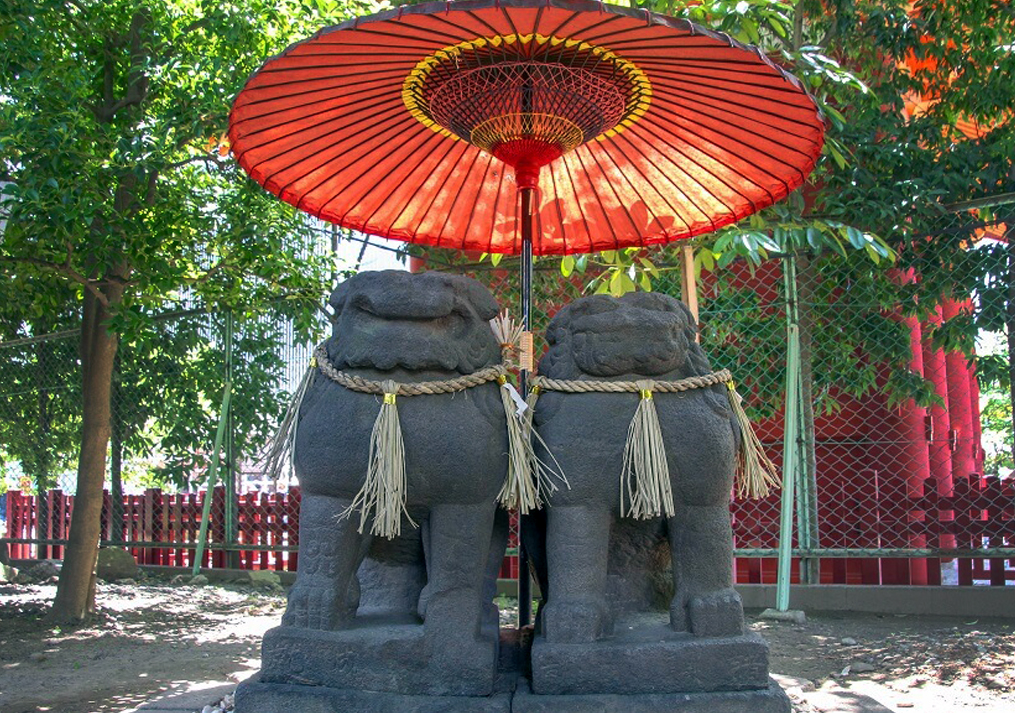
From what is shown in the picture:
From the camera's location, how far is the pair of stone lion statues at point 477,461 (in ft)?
5.87

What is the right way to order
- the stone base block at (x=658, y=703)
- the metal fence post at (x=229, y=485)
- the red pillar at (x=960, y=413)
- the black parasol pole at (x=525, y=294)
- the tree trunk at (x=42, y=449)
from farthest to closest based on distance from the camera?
1. the tree trunk at (x=42, y=449)
2. the metal fence post at (x=229, y=485)
3. the red pillar at (x=960, y=413)
4. the black parasol pole at (x=525, y=294)
5. the stone base block at (x=658, y=703)

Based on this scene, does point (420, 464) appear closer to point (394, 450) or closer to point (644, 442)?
point (394, 450)

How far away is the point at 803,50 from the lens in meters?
3.43

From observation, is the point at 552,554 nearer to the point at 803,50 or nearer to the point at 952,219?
the point at 803,50

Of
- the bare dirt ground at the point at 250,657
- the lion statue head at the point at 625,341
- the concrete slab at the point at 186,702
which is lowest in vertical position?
the bare dirt ground at the point at 250,657

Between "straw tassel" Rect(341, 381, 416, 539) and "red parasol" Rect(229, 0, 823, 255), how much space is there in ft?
2.56

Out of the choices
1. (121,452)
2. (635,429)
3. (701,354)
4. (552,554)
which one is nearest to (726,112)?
(701,354)

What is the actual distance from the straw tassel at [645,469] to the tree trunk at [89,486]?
3466 mm

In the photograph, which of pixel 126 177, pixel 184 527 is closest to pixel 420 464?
pixel 126 177

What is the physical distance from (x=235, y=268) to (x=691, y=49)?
120 inches

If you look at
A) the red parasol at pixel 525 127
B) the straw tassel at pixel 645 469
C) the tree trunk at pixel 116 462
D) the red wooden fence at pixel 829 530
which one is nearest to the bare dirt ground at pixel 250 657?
the red wooden fence at pixel 829 530

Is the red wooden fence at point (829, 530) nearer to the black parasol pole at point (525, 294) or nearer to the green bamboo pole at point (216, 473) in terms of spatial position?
the green bamboo pole at point (216, 473)

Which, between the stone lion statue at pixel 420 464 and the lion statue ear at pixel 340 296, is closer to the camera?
the stone lion statue at pixel 420 464

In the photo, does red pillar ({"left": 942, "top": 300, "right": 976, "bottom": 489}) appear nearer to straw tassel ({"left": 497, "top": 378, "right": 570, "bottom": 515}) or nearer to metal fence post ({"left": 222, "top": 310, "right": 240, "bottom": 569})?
straw tassel ({"left": 497, "top": 378, "right": 570, "bottom": 515})
